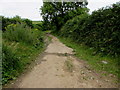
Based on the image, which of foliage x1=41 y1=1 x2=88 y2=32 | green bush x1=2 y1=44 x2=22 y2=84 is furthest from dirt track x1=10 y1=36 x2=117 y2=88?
foliage x1=41 y1=1 x2=88 y2=32

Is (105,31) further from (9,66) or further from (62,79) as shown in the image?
(9,66)

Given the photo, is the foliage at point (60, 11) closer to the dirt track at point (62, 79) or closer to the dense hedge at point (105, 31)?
the dense hedge at point (105, 31)

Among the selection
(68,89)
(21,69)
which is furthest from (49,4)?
(68,89)

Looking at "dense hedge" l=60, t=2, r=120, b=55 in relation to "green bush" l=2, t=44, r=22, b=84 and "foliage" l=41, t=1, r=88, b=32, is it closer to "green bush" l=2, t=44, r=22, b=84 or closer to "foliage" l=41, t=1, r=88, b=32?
"green bush" l=2, t=44, r=22, b=84

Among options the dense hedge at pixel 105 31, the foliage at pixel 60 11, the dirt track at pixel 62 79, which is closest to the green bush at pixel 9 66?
the dirt track at pixel 62 79

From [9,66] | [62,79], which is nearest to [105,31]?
[62,79]

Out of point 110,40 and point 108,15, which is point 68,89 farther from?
point 108,15

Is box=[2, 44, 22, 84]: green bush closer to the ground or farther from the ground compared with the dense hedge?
Answer: closer to the ground

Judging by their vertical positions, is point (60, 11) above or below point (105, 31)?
above

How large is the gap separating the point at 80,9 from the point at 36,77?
1763 centimetres

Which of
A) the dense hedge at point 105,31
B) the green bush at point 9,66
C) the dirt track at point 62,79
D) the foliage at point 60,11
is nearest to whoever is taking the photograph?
the dirt track at point 62,79

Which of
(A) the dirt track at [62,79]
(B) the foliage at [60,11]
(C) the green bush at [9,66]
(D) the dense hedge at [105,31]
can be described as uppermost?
(B) the foliage at [60,11]

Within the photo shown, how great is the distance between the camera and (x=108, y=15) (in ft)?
20.5

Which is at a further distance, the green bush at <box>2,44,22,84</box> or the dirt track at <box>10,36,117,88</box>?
the green bush at <box>2,44,22,84</box>
